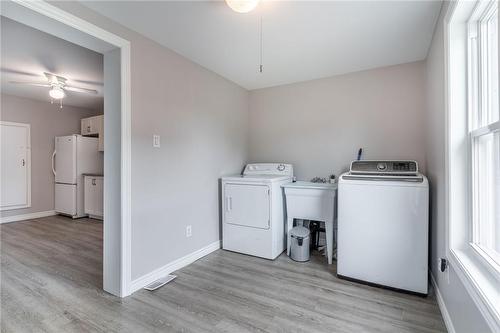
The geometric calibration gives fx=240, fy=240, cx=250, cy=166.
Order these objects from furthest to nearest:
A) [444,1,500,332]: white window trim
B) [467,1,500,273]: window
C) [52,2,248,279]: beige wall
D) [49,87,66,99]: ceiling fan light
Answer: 1. [49,87,66,99]: ceiling fan light
2. [52,2,248,279]: beige wall
3. [444,1,500,332]: white window trim
4. [467,1,500,273]: window

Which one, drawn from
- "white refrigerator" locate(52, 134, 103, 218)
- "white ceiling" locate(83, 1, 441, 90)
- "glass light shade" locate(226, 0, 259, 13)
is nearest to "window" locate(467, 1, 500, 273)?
"white ceiling" locate(83, 1, 441, 90)

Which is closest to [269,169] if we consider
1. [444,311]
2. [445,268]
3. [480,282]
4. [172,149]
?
[172,149]

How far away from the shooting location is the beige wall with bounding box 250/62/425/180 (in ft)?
8.61

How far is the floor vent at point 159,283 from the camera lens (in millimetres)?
2074

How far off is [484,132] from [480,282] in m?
0.74

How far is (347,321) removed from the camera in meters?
1.65

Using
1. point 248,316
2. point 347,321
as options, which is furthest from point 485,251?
point 248,316

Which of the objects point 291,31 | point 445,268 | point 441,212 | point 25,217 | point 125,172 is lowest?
point 25,217

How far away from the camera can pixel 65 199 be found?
470 centimetres

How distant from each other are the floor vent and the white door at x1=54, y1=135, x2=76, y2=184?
3.58 meters

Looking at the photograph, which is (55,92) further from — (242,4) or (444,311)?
(444,311)

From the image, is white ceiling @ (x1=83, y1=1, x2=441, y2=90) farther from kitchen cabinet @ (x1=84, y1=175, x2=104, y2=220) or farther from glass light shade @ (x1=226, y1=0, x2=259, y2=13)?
kitchen cabinet @ (x1=84, y1=175, x2=104, y2=220)

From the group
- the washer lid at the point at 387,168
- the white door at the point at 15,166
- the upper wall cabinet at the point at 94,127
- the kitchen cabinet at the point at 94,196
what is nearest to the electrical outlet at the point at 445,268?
the washer lid at the point at 387,168

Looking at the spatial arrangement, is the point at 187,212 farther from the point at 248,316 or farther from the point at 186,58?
the point at 186,58
